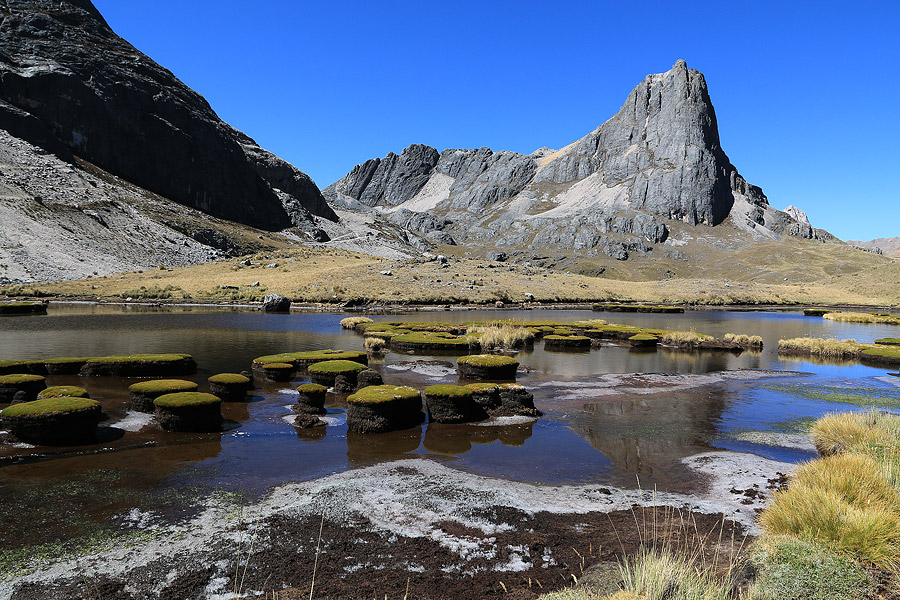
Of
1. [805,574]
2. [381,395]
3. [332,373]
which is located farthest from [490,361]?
[805,574]

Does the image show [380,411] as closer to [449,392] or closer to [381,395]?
[381,395]

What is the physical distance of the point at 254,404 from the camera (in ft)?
52.0

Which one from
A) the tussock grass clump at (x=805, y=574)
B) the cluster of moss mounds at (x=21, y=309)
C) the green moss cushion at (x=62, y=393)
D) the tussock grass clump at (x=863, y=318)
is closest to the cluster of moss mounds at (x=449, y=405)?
the tussock grass clump at (x=805, y=574)

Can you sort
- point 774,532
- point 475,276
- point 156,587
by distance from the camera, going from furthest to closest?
point 475,276 < point 774,532 < point 156,587

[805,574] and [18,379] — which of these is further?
[18,379]

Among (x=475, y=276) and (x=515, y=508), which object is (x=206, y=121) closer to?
(x=475, y=276)

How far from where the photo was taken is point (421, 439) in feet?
41.1

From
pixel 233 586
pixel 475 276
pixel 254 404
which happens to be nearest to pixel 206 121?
pixel 475 276

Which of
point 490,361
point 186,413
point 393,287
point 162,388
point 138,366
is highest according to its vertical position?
point 393,287

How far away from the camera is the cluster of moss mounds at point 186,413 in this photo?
1240 cm

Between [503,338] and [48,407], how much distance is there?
22779mm

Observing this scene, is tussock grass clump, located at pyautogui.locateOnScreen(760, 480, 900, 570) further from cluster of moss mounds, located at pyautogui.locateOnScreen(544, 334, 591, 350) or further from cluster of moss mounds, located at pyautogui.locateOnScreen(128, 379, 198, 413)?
cluster of moss mounds, located at pyautogui.locateOnScreen(544, 334, 591, 350)

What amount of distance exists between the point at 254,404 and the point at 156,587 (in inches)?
409

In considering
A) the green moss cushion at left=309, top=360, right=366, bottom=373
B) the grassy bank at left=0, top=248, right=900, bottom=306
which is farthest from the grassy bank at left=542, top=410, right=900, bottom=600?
the grassy bank at left=0, top=248, right=900, bottom=306
